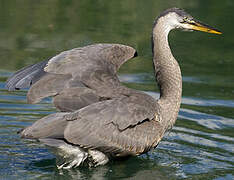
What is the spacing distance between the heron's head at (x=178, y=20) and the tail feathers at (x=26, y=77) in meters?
1.65

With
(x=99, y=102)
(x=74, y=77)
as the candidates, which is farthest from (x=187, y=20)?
(x=99, y=102)

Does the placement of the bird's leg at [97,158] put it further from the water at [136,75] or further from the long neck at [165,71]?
the long neck at [165,71]

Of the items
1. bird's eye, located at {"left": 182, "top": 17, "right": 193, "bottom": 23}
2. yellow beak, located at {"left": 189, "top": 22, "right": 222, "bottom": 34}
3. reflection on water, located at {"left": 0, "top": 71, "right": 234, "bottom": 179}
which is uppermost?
bird's eye, located at {"left": 182, "top": 17, "right": 193, "bottom": 23}

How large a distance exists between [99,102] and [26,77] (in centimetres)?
126

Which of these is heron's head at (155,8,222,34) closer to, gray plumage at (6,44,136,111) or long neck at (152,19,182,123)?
long neck at (152,19,182,123)

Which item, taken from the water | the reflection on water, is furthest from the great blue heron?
the water

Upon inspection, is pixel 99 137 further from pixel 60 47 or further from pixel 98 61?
pixel 60 47

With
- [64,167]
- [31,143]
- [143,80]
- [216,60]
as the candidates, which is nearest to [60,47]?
[143,80]

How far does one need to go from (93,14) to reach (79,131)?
9221 mm

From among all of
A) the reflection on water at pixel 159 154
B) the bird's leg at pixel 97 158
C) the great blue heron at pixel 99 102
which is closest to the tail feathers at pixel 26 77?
the great blue heron at pixel 99 102

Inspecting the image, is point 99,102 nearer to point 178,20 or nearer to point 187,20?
point 178,20

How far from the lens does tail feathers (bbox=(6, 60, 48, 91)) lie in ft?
26.0

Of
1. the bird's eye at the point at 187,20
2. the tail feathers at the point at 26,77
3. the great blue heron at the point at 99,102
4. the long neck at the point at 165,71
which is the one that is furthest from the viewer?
the bird's eye at the point at 187,20

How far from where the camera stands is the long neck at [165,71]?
805 cm
